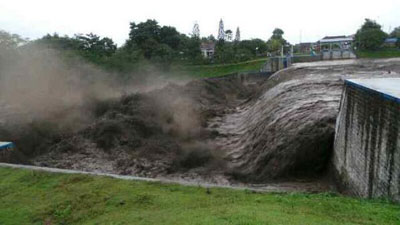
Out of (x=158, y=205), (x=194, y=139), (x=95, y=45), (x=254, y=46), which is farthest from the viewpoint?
(x=254, y=46)

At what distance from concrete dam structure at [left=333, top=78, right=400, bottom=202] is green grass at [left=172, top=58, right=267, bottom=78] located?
3540 cm

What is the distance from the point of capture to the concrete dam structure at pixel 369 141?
21.3 ft

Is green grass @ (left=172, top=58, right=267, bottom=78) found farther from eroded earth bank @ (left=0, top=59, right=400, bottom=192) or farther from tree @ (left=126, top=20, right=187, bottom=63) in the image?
eroded earth bank @ (left=0, top=59, right=400, bottom=192)

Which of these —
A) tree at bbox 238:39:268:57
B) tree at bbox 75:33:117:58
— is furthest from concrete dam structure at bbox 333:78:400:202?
A: tree at bbox 238:39:268:57

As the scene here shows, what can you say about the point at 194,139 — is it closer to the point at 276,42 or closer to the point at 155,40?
the point at 155,40

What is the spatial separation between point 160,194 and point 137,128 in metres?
11.5

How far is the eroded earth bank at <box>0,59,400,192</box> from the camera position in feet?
36.7

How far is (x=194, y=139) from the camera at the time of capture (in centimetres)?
1712

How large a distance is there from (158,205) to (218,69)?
140ft

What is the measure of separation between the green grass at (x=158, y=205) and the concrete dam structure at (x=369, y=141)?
40.7 inches

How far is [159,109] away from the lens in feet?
71.1

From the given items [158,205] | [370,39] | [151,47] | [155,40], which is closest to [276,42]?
[370,39]

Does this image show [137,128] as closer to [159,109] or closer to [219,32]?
[159,109]

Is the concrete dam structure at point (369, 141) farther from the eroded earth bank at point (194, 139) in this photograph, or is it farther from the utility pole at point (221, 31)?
the utility pole at point (221, 31)
